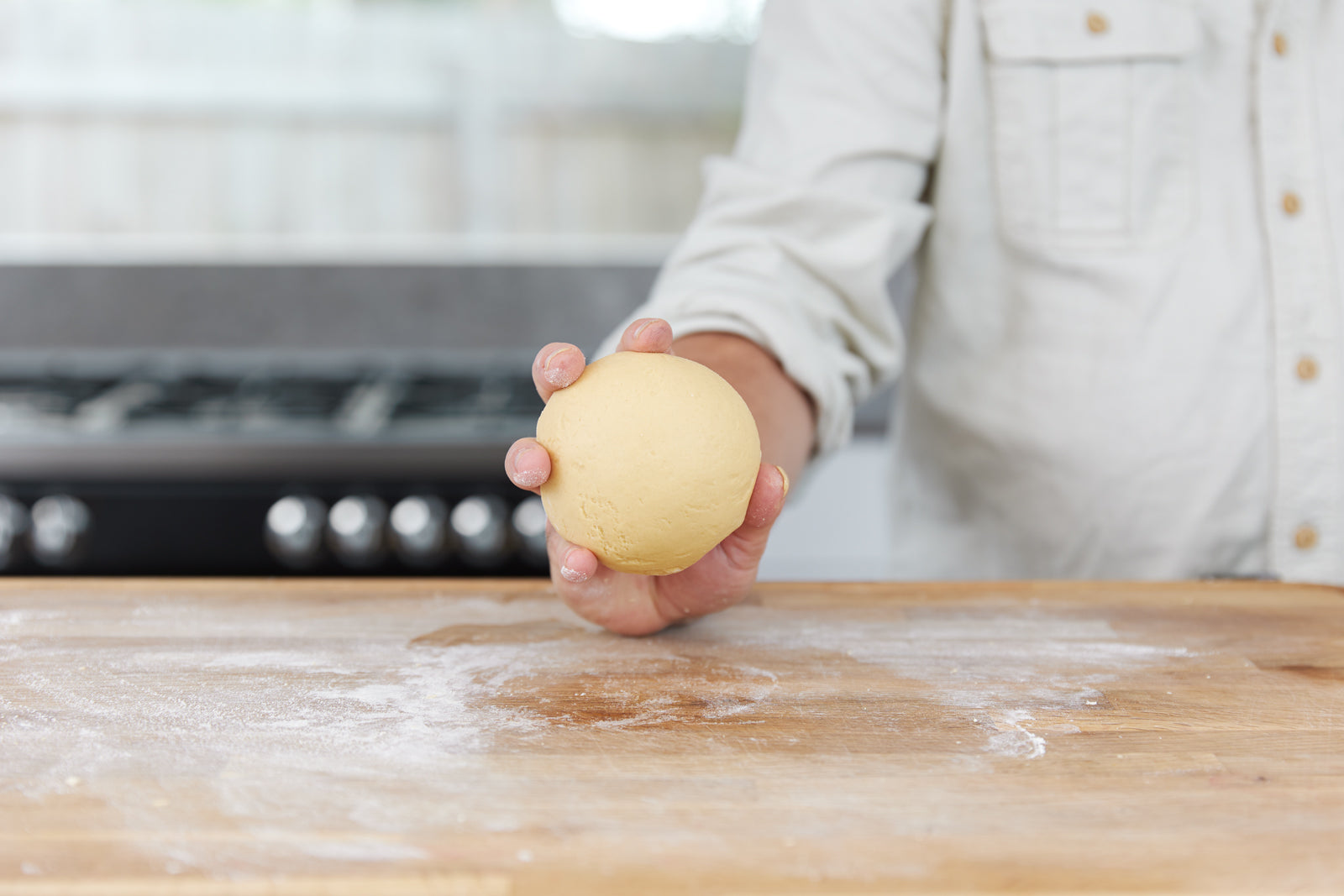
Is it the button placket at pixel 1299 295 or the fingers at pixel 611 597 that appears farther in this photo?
the button placket at pixel 1299 295

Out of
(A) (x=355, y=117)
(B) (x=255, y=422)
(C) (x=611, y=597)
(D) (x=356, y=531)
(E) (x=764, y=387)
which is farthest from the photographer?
(A) (x=355, y=117)

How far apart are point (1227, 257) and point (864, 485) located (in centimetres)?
81

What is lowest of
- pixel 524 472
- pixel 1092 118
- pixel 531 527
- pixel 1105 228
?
pixel 531 527

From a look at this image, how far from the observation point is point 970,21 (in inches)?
39.2

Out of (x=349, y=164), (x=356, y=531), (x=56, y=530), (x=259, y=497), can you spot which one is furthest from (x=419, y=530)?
(x=349, y=164)

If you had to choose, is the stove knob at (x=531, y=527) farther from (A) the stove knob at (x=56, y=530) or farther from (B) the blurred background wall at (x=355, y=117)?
(B) the blurred background wall at (x=355, y=117)

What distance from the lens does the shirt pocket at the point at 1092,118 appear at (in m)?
0.98

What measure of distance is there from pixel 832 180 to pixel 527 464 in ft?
1.62

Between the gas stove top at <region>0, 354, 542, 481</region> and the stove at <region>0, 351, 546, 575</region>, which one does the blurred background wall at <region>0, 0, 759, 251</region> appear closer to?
the gas stove top at <region>0, 354, 542, 481</region>

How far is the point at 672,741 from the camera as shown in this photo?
0.58m

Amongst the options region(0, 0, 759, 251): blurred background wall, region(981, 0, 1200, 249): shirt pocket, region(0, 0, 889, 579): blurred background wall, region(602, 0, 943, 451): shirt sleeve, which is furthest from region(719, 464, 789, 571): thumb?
→ region(0, 0, 759, 251): blurred background wall

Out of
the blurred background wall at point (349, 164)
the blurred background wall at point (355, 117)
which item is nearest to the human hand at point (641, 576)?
the blurred background wall at point (349, 164)

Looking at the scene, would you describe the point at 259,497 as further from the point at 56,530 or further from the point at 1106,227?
the point at 1106,227

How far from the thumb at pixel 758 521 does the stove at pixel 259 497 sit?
81 cm
